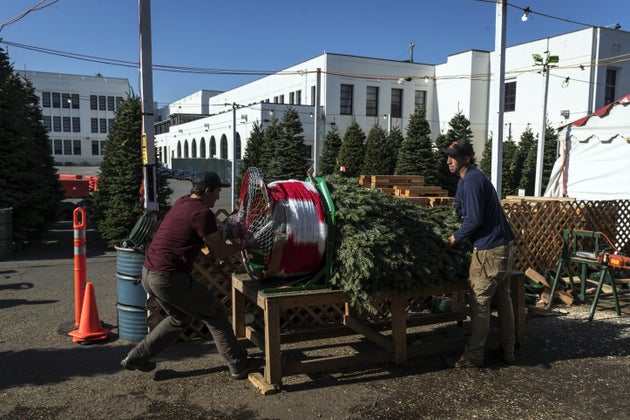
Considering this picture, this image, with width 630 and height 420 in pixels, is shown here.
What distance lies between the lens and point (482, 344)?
197 inches

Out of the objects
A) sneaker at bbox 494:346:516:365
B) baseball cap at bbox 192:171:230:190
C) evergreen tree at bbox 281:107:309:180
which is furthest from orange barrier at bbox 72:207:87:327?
evergreen tree at bbox 281:107:309:180

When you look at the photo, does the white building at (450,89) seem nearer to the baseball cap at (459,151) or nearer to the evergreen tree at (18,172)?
the evergreen tree at (18,172)

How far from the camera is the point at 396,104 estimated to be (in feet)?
137

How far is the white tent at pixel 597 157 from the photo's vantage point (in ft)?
39.7

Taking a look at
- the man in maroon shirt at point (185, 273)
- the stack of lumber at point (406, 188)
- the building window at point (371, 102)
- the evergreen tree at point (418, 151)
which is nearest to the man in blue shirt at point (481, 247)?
the man in maroon shirt at point (185, 273)

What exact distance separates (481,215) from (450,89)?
39302 millimetres

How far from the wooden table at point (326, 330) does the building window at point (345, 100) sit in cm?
3481

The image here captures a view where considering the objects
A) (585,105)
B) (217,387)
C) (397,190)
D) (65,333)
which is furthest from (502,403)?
(585,105)

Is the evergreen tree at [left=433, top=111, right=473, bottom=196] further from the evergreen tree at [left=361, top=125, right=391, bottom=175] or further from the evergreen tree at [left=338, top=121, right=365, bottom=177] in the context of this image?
the evergreen tree at [left=338, top=121, right=365, bottom=177]

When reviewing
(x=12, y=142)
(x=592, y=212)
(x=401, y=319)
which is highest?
(x=12, y=142)

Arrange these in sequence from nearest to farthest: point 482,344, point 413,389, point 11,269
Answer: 1. point 413,389
2. point 482,344
3. point 11,269

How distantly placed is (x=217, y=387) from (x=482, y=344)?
105 inches

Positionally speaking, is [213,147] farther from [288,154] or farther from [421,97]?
[288,154]

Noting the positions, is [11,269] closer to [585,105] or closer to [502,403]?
[502,403]
